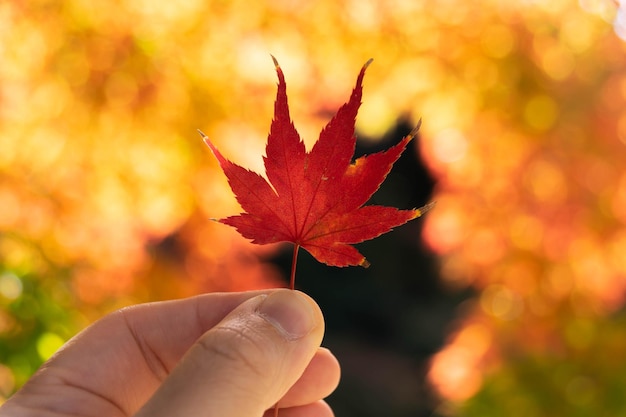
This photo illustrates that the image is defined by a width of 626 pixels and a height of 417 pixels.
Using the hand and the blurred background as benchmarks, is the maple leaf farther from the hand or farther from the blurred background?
the blurred background

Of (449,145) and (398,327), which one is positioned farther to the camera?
(398,327)

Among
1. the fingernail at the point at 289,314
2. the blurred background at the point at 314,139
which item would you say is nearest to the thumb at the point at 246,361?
the fingernail at the point at 289,314

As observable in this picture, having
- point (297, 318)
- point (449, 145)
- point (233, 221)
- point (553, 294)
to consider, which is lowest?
point (553, 294)

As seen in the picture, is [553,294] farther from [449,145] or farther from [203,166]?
[203,166]

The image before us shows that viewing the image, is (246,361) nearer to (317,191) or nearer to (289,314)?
(289,314)

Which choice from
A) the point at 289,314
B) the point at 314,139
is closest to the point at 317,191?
the point at 289,314

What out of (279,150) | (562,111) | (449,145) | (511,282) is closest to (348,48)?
(449,145)
